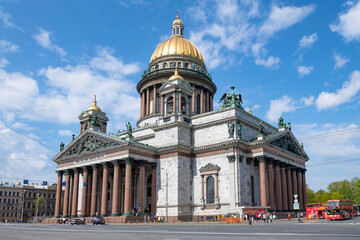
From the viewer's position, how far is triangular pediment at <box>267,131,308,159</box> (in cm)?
5733

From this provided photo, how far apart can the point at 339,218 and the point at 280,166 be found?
14111 mm

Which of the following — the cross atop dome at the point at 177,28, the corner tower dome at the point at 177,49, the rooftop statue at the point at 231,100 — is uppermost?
the cross atop dome at the point at 177,28

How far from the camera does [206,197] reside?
177ft

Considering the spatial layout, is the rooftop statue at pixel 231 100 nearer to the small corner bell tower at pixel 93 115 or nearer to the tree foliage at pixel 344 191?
the small corner bell tower at pixel 93 115

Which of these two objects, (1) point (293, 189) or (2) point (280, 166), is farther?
(1) point (293, 189)

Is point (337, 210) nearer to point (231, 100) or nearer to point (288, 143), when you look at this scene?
point (288, 143)

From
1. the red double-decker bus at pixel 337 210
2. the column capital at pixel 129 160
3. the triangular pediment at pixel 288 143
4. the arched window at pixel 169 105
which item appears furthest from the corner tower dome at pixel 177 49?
the red double-decker bus at pixel 337 210

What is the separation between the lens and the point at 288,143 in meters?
62.5

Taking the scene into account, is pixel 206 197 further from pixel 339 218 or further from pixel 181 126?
pixel 339 218

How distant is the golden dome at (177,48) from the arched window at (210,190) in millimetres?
32701

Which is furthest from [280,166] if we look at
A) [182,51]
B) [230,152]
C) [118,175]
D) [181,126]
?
[182,51]

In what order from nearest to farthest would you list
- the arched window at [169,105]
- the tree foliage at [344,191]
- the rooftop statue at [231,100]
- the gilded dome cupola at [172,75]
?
the rooftop statue at [231,100] → the arched window at [169,105] → the gilded dome cupola at [172,75] → the tree foliage at [344,191]

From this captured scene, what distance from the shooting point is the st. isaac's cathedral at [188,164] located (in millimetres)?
52031

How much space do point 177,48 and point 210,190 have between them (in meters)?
35.7
